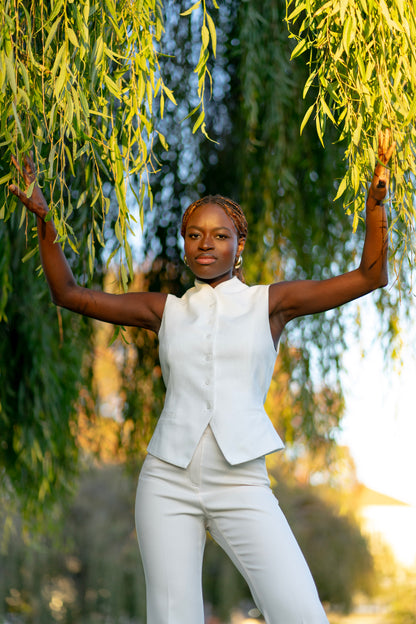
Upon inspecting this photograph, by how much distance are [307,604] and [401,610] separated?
22.9ft

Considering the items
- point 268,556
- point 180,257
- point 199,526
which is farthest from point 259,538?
point 180,257

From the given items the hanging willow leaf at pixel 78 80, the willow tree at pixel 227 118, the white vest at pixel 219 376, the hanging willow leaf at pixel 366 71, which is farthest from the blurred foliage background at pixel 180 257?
the hanging willow leaf at pixel 366 71

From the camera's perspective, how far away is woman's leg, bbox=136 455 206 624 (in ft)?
A: 6.30

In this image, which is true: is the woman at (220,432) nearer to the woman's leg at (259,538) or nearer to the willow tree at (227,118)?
the woman's leg at (259,538)

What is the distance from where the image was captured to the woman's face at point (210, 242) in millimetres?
2104

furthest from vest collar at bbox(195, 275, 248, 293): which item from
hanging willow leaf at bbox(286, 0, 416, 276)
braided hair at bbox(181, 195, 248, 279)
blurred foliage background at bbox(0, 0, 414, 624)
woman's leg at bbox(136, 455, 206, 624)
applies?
blurred foliage background at bbox(0, 0, 414, 624)

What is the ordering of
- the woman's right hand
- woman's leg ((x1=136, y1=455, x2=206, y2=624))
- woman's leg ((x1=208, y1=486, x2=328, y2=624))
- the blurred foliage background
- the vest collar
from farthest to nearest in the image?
the blurred foliage background
the vest collar
the woman's right hand
woman's leg ((x1=136, y1=455, x2=206, y2=624))
woman's leg ((x1=208, y1=486, x2=328, y2=624))

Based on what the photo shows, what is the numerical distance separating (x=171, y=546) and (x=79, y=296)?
25.7 inches

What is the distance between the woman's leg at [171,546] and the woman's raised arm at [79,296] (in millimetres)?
398

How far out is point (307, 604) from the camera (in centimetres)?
Result: 179

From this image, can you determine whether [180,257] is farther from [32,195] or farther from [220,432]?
[220,432]

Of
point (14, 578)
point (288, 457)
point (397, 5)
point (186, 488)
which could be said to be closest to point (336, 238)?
point (288, 457)

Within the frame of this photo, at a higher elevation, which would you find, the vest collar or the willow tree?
the willow tree

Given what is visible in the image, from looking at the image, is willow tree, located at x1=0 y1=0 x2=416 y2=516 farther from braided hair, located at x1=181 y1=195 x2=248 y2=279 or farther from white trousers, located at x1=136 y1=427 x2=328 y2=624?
white trousers, located at x1=136 y1=427 x2=328 y2=624
